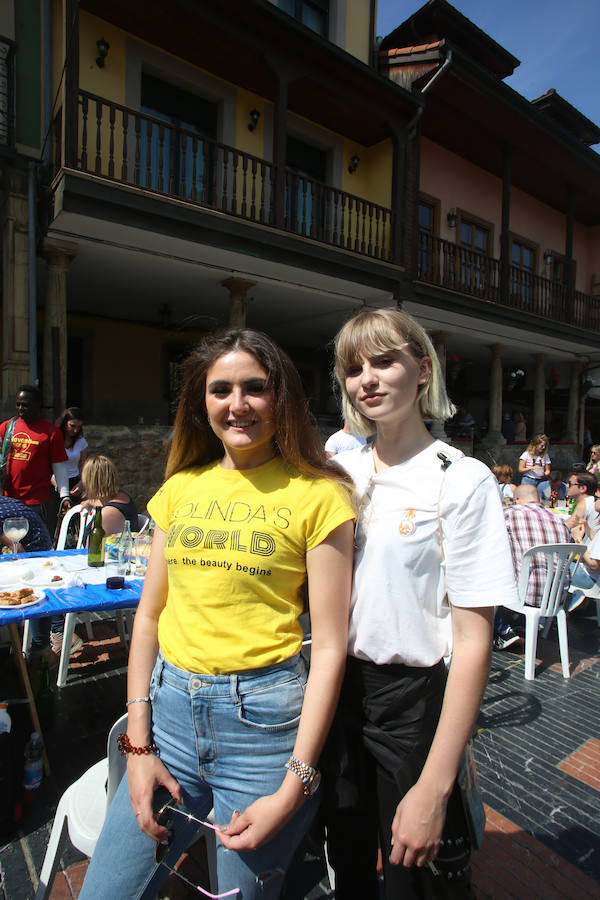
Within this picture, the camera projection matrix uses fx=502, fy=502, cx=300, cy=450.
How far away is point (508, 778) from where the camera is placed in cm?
253

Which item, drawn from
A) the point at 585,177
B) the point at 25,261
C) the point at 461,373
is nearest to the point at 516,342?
the point at 461,373

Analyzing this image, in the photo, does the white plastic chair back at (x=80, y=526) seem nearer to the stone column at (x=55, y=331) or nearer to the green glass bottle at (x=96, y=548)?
the green glass bottle at (x=96, y=548)

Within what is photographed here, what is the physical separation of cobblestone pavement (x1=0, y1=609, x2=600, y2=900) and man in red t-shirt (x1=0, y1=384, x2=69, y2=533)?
5.19 ft

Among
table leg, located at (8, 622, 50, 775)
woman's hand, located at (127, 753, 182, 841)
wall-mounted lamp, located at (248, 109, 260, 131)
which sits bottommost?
table leg, located at (8, 622, 50, 775)

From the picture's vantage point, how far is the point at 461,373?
14.8 m

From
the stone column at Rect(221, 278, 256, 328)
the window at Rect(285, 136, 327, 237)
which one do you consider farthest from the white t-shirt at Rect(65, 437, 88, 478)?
the window at Rect(285, 136, 327, 237)

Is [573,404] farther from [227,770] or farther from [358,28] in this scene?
[227,770]

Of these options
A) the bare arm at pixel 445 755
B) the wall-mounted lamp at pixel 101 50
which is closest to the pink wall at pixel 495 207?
the wall-mounted lamp at pixel 101 50

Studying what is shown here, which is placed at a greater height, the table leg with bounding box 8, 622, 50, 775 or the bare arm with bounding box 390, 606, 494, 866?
the bare arm with bounding box 390, 606, 494, 866

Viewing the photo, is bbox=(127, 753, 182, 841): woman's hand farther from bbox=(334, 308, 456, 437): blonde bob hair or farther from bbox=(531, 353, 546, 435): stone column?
bbox=(531, 353, 546, 435): stone column

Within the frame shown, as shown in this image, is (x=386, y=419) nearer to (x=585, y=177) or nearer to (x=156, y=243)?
(x=156, y=243)

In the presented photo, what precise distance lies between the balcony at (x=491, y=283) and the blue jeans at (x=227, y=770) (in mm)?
9542

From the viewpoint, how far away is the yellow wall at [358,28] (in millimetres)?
9562

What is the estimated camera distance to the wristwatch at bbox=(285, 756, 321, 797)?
1138 mm
